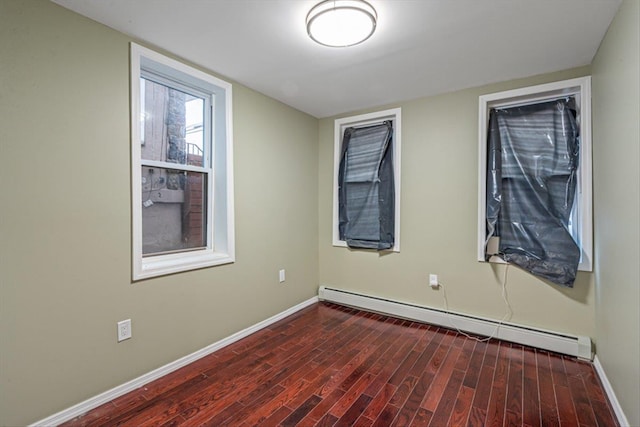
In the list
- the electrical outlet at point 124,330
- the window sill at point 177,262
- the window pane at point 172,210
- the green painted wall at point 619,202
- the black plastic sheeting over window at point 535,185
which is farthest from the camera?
the black plastic sheeting over window at point 535,185

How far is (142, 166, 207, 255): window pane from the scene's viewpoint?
2283mm

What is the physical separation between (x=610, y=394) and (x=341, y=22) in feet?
9.31

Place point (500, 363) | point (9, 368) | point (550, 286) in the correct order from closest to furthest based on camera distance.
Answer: point (9, 368) → point (500, 363) → point (550, 286)

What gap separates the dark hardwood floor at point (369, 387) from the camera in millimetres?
1693

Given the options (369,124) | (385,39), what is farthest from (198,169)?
(369,124)

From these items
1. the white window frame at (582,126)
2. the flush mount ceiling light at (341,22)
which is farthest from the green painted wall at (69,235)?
the white window frame at (582,126)

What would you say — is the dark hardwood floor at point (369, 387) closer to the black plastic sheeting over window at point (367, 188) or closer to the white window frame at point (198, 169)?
the white window frame at point (198, 169)

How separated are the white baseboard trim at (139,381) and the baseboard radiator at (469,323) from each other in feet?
3.30

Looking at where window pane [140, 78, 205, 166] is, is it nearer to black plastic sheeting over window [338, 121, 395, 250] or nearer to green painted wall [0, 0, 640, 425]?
green painted wall [0, 0, 640, 425]

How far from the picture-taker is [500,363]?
89.6 inches

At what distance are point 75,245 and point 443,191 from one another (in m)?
3.04

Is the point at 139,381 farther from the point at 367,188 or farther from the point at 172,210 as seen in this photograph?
the point at 367,188

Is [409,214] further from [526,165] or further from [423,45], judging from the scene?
[423,45]

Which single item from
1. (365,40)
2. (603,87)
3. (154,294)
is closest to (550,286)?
(603,87)
